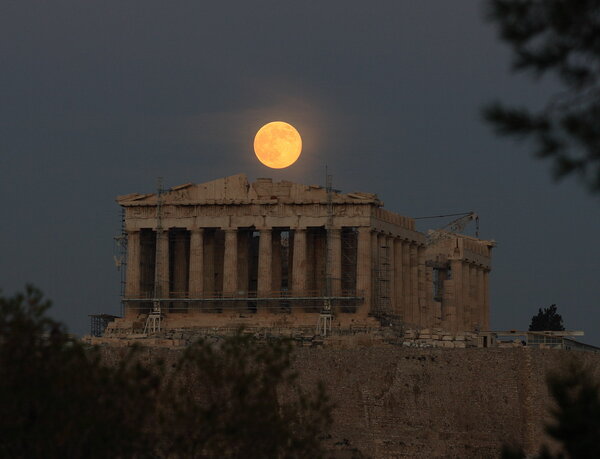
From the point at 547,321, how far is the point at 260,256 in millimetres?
32669

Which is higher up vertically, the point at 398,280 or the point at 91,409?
the point at 398,280

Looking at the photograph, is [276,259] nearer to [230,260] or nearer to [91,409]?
[230,260]

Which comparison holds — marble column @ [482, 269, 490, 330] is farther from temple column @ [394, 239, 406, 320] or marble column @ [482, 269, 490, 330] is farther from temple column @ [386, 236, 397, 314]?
temple column @ [386, 236, 397, 314]

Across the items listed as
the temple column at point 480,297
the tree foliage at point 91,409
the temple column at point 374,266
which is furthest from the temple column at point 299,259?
the tree foliage at point 91,409

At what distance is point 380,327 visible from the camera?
8050cm

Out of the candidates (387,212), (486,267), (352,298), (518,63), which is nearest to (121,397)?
(518,63)

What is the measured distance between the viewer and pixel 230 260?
8462 centimetres

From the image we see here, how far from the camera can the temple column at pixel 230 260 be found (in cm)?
8431

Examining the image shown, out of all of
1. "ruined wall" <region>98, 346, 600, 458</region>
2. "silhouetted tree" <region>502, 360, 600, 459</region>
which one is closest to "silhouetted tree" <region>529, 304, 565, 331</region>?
"ruined wall" <region>98, 346, 600, 458</region>

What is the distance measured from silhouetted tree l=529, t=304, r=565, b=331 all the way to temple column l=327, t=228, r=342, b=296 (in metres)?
29.4

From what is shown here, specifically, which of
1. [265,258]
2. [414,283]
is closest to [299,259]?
[265,258]

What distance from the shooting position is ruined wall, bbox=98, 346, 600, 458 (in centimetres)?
6819

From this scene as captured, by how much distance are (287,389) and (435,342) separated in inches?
403

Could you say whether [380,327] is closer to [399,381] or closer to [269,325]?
[269,325]
